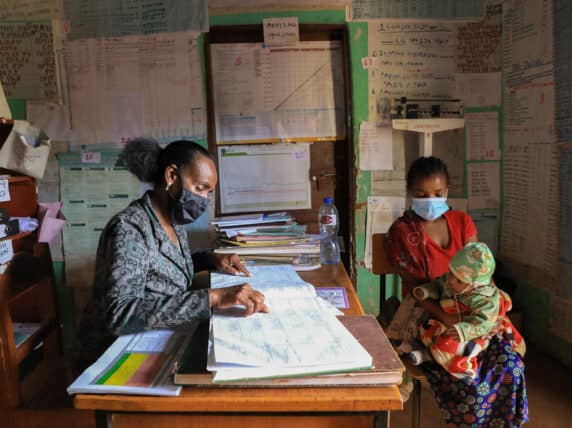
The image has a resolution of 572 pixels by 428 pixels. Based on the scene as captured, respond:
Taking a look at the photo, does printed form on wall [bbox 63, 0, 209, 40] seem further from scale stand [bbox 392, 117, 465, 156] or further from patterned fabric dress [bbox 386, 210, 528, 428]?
patterned fabric dress [bbox 386, 210, 528, 428]

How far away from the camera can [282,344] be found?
86 cm

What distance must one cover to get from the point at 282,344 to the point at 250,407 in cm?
14

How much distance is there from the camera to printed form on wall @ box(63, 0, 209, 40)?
261 cm

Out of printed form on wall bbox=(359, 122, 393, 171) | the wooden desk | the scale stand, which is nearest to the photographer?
the wooden desk

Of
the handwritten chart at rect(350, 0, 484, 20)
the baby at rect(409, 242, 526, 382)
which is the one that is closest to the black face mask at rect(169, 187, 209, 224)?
the baby at rect(409, 242, 526, 382)

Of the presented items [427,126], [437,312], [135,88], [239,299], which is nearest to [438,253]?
[437,312]

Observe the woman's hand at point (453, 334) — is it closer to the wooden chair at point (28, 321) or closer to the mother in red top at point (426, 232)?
the mother in red top at point (426, 232)

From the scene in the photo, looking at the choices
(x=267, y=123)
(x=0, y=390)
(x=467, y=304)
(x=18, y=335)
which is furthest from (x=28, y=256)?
(x=467, y=304)

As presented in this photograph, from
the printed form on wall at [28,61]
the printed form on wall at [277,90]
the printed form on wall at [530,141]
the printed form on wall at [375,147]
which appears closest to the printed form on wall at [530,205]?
the printed form on wall at [530,141]

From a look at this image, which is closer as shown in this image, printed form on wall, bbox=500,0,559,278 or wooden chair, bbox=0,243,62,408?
wooden chair, bbox=0,243,62,408

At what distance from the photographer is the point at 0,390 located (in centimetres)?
178

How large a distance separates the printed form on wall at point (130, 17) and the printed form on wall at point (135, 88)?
49 millimetres

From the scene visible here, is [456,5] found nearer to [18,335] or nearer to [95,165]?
[95,165]

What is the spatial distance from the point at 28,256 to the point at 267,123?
1537 millimetres
